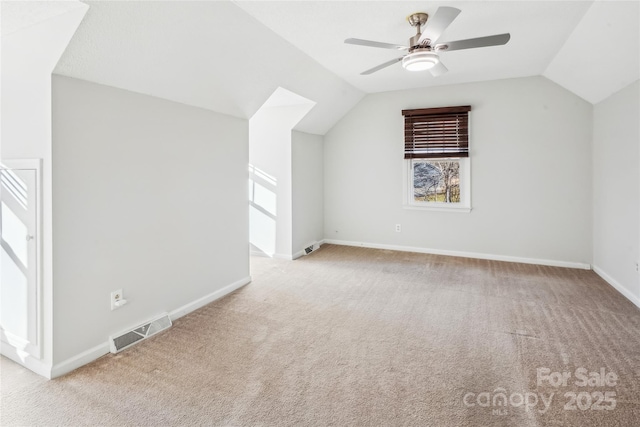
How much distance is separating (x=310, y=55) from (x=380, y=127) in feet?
7.05

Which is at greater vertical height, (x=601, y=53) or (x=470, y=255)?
(x=601, y=53)

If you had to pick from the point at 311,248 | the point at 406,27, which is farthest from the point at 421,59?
the point at 311,248

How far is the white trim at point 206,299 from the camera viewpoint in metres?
3.00

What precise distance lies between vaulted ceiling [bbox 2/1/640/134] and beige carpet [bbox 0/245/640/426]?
1.92 metres

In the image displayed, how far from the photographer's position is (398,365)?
2.28 m

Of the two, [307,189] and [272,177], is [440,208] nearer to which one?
[307,189]

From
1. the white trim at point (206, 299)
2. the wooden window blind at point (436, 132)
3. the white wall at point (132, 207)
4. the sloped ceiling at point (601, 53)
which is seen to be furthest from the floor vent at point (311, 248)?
the sloped ceiling at point (601, 53)

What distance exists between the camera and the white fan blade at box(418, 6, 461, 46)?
2.08m

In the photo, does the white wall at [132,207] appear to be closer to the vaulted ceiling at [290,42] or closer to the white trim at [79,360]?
the white trim at [79,360]

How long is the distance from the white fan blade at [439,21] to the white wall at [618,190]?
220 cm

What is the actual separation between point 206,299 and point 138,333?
748 mm

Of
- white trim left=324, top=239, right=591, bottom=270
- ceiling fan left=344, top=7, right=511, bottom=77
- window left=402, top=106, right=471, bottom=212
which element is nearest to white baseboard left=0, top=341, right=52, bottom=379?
ceiling fan left=344, top=7, right=511, bottom=77

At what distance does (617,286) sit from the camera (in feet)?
11.9

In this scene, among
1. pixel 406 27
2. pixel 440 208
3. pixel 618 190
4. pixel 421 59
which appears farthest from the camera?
pixel 440 208
